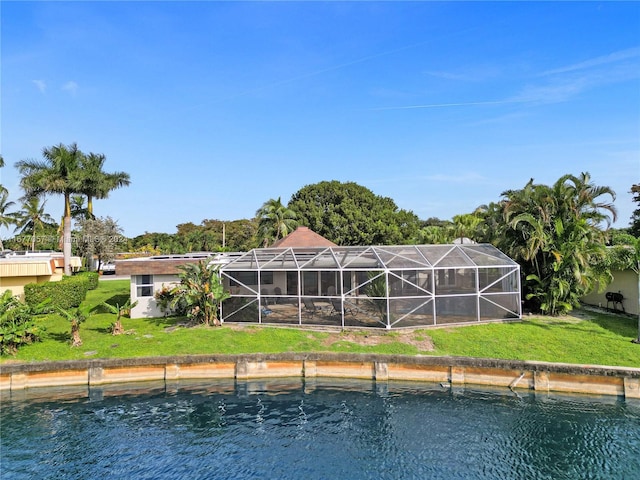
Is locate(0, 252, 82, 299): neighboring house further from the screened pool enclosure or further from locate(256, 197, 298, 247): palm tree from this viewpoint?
locate(256, 197, 298, 247): palm tree

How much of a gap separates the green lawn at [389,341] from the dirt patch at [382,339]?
0.04m

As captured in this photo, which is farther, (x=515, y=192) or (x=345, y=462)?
(x=515, y=192)

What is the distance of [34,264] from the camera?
2241 cm

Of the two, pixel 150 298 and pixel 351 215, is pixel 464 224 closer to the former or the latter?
pixel 351 215

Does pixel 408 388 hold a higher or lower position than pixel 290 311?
lower

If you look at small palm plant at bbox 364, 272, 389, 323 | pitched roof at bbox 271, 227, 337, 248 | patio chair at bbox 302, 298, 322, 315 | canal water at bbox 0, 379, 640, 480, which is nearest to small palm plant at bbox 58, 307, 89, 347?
canal water at bbox 0, 379, 640, 480

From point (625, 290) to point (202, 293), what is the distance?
2217 cm

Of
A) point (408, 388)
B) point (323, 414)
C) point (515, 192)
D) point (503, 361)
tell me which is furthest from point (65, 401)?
point (515, 192)

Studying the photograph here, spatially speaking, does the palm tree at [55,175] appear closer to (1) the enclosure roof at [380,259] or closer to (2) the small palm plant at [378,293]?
(1) the enclosure roof at [380,259]

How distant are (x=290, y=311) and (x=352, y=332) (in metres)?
3.85

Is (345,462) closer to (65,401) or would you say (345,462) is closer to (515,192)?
(65,401)

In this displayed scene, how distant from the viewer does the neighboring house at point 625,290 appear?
21.1m

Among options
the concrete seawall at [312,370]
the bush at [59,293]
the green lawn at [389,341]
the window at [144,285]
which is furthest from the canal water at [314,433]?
the bush at [59,293]

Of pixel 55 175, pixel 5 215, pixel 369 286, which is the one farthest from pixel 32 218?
pixel 369 286
